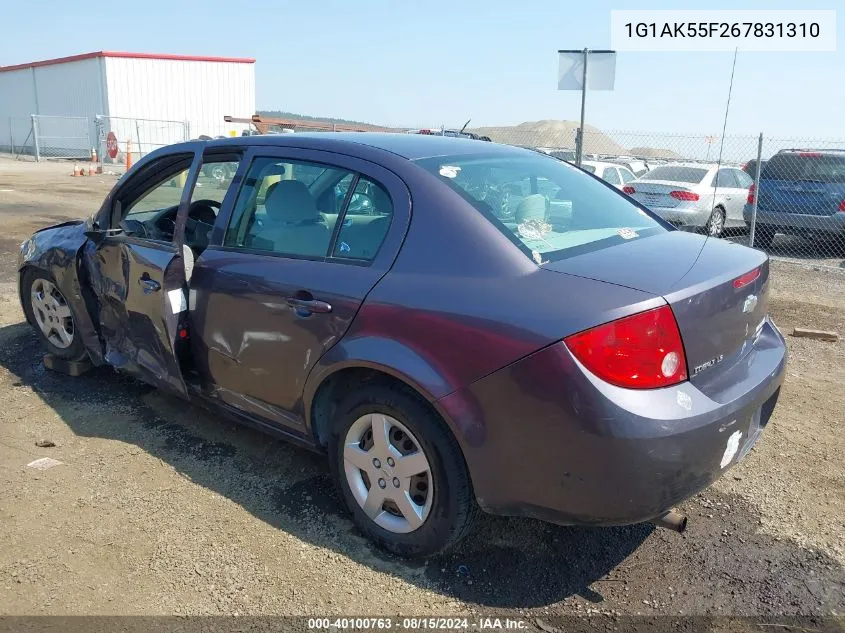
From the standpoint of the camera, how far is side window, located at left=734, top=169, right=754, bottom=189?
1238 centimetres

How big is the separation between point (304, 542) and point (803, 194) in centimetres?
970

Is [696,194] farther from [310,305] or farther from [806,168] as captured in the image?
[310,305]

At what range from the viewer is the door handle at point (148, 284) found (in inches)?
141

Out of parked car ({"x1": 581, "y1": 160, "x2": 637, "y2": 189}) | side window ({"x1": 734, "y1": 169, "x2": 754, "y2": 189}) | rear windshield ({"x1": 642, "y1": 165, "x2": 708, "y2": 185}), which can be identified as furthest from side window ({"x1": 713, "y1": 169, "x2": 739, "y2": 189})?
parked car ({"x1": 581, "y1": 160, "x2": 637, "y2": 189})

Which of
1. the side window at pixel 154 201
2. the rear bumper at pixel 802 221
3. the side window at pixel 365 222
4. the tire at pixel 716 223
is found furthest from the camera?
the tire at pixel 716 223

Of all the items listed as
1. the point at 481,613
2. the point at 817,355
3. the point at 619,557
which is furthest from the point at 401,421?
the point at 817,355

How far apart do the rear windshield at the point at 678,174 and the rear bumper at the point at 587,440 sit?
385 inches

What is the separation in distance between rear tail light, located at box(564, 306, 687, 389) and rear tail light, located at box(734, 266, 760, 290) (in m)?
0.49

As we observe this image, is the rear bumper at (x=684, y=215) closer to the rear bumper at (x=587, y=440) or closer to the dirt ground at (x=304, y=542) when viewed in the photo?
the dirt ground at (x=304, y=542)

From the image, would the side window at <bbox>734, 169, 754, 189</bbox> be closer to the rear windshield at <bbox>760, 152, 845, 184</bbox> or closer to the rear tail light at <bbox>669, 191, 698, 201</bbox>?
the rear windshield at <bbox>760, 152, 845, 184</bbox>

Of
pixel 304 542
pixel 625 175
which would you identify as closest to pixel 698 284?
pixel 304 542

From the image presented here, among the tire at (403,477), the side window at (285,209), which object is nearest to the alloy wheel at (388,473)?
the tire at (403,477)

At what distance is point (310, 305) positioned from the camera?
2.92m

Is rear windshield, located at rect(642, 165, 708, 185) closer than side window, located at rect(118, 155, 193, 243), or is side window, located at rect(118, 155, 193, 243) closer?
side window, located at rect(118, 155, 193, 243)
